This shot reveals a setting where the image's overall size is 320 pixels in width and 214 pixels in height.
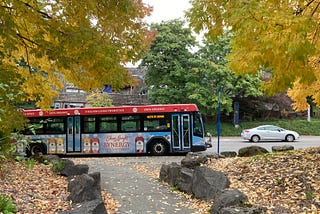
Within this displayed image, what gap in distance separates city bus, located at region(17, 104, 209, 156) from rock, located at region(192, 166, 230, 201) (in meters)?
9.02

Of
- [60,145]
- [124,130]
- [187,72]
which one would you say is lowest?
[60,145]

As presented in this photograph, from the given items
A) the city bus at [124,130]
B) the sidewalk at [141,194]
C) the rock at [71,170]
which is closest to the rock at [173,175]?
the sidewalk at [141,194]

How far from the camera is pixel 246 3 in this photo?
14.7ft

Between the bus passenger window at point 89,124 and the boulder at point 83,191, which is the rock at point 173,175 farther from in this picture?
the bus passenger window at point 89,124

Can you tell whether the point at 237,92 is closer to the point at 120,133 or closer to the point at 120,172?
the point at 120,133

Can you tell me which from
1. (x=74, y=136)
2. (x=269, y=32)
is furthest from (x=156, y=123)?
(x=269, y=32)

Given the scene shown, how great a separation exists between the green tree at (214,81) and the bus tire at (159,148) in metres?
12.4

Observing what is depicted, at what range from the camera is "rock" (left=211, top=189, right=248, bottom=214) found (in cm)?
511

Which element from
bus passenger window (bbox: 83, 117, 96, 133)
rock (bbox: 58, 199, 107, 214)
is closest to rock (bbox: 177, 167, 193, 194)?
rock (bbox: 58, 199, 107, 214)

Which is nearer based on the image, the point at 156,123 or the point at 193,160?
the point at 193,160

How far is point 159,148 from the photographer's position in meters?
16.4

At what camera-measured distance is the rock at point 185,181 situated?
7.53 metres

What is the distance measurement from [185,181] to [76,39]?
14.5 ft

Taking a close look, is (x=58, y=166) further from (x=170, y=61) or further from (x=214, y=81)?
(x=214, y=81)
